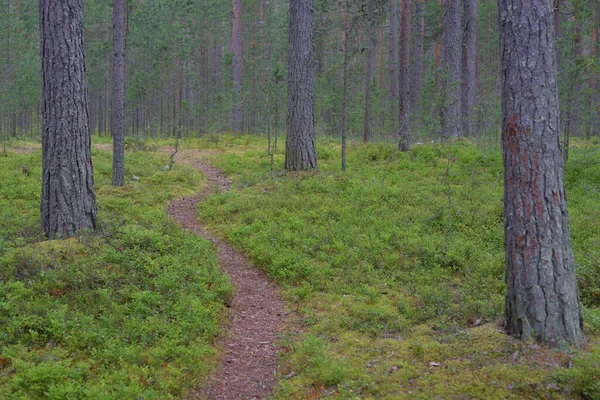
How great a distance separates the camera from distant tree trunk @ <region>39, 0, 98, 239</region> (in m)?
7.22

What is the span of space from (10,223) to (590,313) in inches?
354

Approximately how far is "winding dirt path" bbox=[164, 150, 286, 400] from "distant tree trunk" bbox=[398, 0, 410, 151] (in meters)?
7.88

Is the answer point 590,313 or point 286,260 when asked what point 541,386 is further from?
point 286,260

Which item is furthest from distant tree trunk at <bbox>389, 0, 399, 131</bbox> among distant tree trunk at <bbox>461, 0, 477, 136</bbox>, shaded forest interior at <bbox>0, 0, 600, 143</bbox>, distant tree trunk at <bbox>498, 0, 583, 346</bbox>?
distant tree trunk at <bbox>498, 0, 583, 346</bbox>

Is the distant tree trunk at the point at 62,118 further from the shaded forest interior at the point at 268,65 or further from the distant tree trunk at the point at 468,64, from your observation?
the distant tree trunk at the point at 468,64

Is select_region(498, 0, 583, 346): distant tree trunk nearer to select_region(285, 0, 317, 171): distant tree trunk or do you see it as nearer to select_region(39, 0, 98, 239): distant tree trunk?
select_region(39, 0, 98, 239): distant tree trunk

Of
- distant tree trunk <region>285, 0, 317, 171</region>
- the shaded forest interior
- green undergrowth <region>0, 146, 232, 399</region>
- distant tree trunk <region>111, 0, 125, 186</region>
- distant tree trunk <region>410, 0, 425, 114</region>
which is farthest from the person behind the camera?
distant tree trunk <region>410, 0, 425, 114</region>

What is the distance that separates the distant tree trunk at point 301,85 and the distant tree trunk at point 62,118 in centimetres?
655

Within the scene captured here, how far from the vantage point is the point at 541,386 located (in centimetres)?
418

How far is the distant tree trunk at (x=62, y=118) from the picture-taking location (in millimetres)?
7223

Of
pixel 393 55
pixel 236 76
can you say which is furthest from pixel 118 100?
pixel 393 55

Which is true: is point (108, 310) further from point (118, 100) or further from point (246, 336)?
point (118, 100)

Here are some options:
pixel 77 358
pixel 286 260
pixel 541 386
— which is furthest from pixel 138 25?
pixel 541 386

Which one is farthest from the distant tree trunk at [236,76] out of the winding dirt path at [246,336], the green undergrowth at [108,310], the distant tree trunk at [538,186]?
the distant tree trunk at [538,186]
